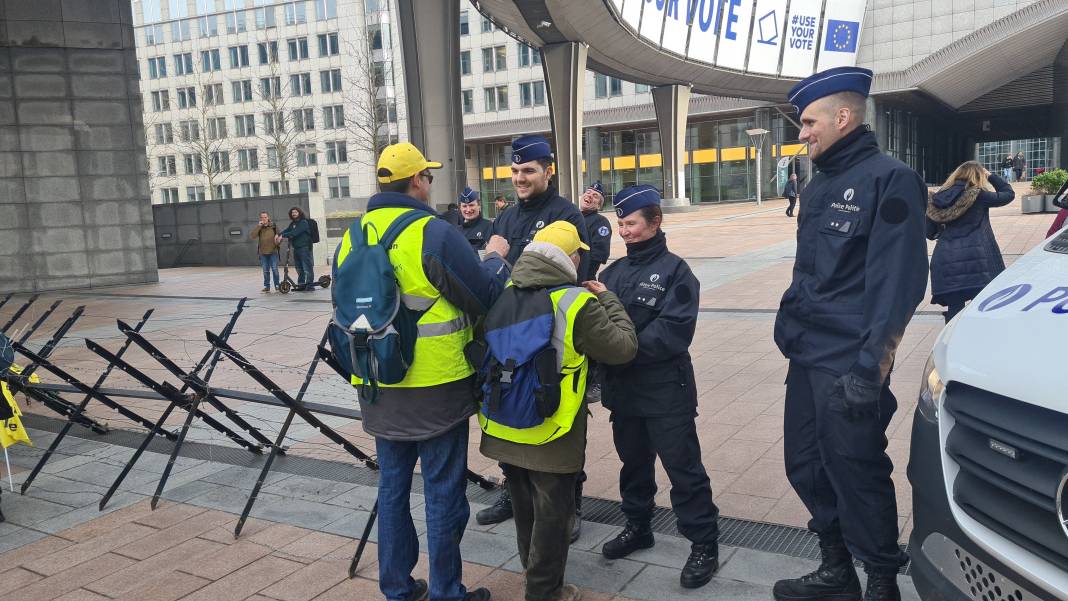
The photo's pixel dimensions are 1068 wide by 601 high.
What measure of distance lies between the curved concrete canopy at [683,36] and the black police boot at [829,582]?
69.5 ft

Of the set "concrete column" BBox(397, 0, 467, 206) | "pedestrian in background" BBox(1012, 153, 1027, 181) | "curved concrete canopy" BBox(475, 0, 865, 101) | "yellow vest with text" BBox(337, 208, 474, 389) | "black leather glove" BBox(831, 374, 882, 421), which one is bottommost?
"black leather glove" BBox(831, 374, 882, 421)

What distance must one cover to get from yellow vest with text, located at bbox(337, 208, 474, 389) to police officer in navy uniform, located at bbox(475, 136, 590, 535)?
122 cm

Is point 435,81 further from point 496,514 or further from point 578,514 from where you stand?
point 578,514

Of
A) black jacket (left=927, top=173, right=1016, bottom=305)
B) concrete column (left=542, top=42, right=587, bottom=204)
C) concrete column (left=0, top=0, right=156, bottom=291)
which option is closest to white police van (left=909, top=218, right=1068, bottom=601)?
Answer: black jacket (left=927, top=173, right=1016, bottom=305)

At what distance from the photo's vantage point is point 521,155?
449 cm

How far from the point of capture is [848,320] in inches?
120

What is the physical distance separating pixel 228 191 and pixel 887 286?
78590mm

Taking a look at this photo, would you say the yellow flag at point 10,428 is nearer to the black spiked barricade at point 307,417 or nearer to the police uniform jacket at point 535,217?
the black spiked barricade at point 307,417

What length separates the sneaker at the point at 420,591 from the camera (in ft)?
11.6

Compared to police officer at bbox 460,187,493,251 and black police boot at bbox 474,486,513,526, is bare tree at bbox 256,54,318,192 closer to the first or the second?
police officer at bbox 460,187,493,251

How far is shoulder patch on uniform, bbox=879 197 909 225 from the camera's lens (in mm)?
2877

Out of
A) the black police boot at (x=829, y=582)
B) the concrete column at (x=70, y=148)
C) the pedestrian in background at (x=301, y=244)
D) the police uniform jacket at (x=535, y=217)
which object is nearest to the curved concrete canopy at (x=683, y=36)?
the pedestrian in background at (x=301, y=244)

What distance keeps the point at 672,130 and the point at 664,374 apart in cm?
3742

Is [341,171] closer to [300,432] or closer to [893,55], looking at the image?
[893,55]
